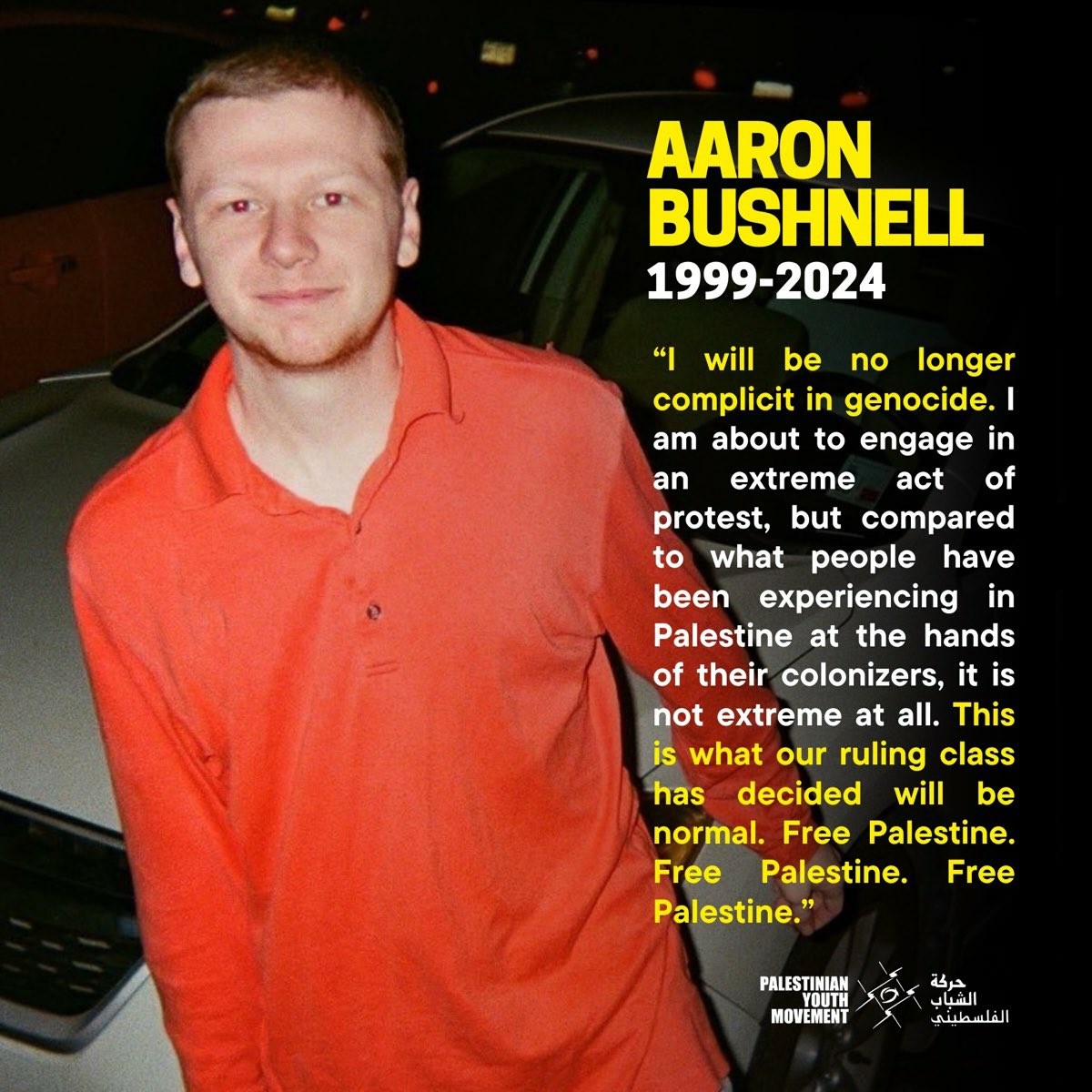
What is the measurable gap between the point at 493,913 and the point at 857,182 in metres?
1.49

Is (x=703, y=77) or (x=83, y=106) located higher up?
(x=703, y=77)

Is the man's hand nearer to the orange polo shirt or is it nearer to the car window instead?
the orange polo shirt

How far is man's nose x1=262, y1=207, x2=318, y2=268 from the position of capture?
3.66 ft

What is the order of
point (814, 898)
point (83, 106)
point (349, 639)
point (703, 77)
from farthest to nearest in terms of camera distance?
point (703, 77) < point (83, 106) < point (814, 898) < point (349, 639)

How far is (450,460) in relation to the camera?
3.76ft

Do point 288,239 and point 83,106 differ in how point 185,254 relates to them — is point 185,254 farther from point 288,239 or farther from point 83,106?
point 83,106

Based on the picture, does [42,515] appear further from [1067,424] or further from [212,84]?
[1067,424]

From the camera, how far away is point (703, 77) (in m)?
4.56

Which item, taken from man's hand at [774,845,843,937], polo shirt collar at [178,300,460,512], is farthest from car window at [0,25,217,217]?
man's hand at [774,845,843,937]

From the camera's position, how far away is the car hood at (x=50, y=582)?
1594 millimetres

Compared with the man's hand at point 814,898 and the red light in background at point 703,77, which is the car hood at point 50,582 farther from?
the red light in background at point 703,77

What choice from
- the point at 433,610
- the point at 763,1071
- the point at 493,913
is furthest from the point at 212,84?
the point at 763,1071

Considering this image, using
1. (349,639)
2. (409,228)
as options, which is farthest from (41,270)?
(349,639)

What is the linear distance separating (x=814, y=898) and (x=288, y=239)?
42.2 inches
